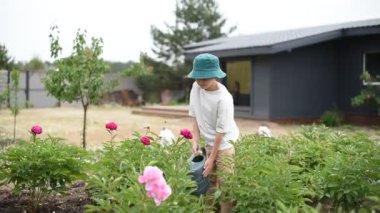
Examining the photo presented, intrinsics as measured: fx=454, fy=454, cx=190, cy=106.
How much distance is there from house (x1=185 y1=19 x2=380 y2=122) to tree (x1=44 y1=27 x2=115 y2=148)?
728 cm

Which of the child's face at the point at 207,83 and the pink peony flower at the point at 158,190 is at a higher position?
the child's face at the point at 207,83

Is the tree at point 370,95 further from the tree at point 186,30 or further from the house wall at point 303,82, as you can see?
the tree at point 186,30

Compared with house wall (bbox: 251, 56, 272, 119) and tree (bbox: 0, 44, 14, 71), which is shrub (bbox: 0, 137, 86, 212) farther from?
tree (bbox: 0, 44, 14, 71)

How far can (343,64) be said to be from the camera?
15164mm

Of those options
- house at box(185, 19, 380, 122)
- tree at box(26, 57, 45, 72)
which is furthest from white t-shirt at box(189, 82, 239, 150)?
tree at box(26, 57, 45, 72)

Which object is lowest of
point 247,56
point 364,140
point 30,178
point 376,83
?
point 30,178

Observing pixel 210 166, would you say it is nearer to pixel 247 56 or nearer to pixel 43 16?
pixel 43 16

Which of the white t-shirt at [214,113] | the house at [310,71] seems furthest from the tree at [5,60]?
the white t-shirt at [214,113]

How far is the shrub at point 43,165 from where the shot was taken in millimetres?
3607

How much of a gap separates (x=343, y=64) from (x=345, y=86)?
0.74 m

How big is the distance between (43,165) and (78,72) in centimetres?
364

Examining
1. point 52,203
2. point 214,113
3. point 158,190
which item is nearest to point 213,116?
point 214,113

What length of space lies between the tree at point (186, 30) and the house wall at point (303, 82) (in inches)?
733

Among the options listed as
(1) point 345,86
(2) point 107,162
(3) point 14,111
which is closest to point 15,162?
(2) point 107,162
